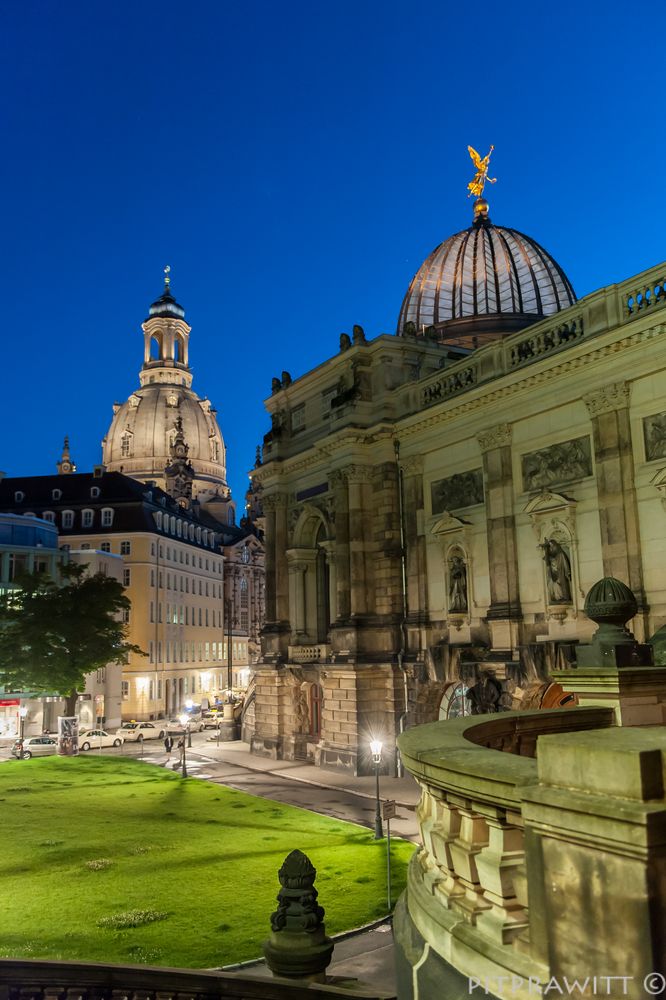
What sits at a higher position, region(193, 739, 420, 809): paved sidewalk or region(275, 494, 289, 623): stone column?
region(275, 494, 289, 623): stone column

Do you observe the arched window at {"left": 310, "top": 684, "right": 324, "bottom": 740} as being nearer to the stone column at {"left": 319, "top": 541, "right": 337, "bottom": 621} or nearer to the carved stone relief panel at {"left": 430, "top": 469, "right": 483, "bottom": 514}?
the stone column at {"left": 319, "top": 541, "right": 337, "bottom": 621}

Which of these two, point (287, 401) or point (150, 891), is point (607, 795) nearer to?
point (150, 891)

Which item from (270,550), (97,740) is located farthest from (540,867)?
(97,740)

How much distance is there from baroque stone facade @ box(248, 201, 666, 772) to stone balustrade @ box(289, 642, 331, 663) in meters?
0.16

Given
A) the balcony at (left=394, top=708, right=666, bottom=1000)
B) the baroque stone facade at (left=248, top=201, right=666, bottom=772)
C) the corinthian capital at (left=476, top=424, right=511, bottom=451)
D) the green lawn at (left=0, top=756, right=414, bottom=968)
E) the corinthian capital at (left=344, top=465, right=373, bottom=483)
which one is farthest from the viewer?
the corinthian capital at (left=344, top=465, right=373, bottom=483)

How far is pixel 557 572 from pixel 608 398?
703 cm

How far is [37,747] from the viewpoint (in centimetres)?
5350

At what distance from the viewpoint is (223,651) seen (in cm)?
10962

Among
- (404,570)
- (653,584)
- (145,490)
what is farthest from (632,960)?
(145,490)

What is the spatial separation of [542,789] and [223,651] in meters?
108

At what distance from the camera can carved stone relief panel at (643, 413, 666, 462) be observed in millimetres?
29734

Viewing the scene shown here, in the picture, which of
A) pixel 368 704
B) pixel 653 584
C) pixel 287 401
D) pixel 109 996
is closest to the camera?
pixel 109 996

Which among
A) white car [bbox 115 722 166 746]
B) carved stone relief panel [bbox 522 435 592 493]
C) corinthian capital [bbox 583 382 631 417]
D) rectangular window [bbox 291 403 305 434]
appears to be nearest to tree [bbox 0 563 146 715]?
white car [bbox 115 722 166 746]

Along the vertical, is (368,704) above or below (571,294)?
below
